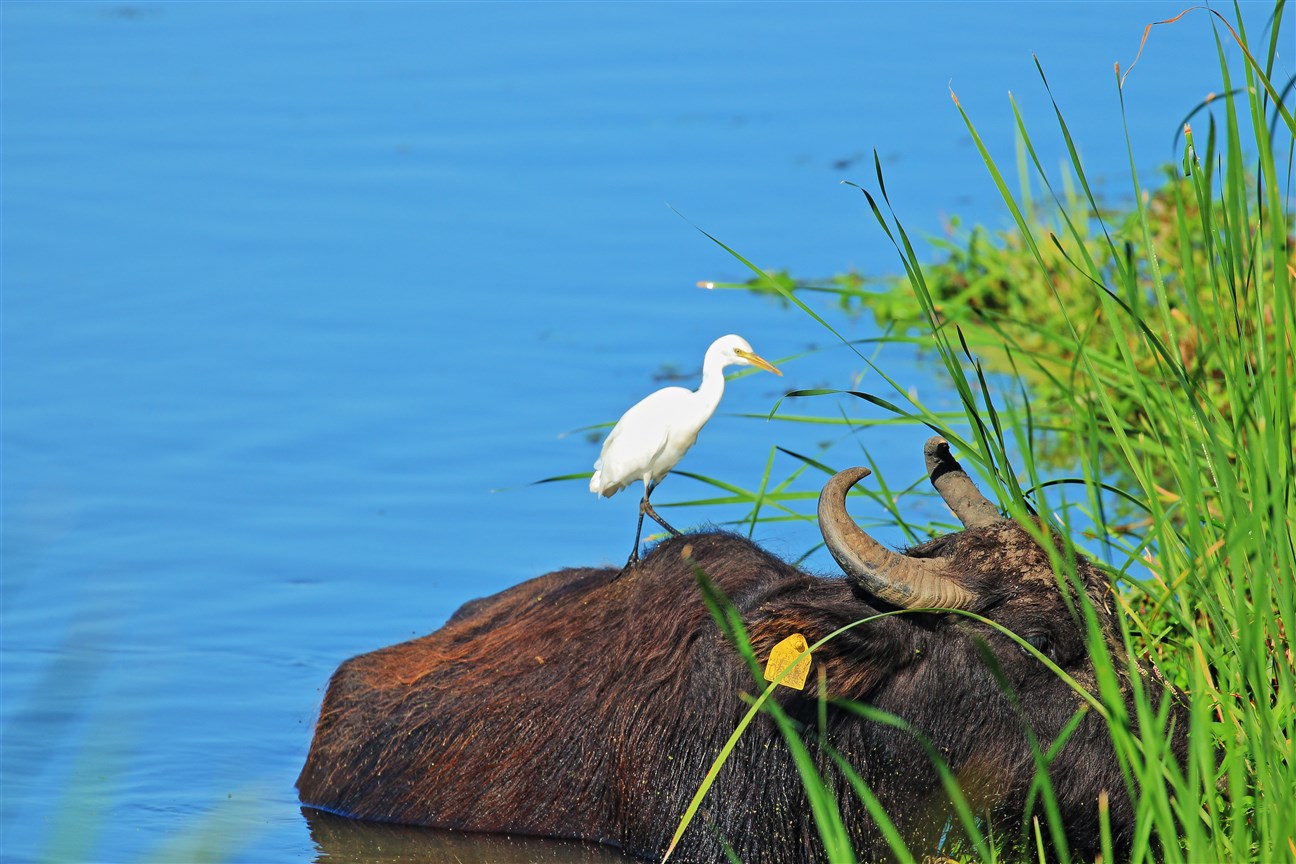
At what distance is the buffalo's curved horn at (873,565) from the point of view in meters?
4.74

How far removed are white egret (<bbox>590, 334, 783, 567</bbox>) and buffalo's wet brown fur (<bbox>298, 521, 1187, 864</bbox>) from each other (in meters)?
0.25

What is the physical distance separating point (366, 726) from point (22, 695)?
1916mm

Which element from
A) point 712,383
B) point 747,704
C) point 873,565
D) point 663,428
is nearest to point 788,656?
point 873,565

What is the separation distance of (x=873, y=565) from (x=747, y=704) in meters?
0.68

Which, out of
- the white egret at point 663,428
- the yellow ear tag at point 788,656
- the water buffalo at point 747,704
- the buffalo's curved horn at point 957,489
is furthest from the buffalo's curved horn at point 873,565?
the white egret at point 663,428

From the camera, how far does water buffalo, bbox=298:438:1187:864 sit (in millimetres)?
4945

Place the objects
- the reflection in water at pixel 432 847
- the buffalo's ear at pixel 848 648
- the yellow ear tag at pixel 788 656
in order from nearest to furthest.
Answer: the yellow ear tag at pixel 788 656 < the buffalo's ear at pixel 848 648 < the reflection in water at pixel 432 847

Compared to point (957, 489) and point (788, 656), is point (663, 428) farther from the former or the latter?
point (788, 656)

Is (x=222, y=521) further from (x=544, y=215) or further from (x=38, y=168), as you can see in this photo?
(x=38, y=168)

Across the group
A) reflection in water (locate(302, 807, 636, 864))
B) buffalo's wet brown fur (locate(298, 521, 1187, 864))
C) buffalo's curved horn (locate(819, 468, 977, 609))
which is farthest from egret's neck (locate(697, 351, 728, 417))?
reflection in water (locate(302, 807, 636, 864))

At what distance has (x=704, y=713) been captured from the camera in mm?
5293

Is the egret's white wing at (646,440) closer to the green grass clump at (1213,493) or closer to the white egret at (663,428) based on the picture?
the white egret at (663,428)

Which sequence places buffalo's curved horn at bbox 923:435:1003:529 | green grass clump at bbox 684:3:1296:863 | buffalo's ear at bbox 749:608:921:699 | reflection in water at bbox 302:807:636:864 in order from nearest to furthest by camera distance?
1. green grass clump at bbox 684:3:1296:863
2. buffalo's ear at bbox 749:608:921:699
3. buffalo's curved horn at bbox 923:435:1003:529
4. reflection in water at bbox 302:807:636:864

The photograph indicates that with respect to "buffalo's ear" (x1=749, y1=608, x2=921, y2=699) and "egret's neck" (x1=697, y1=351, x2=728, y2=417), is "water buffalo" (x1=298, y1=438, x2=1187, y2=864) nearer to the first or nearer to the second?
"buffalo's ear" (x1=749, y1=608, x2=921, y2=699)
